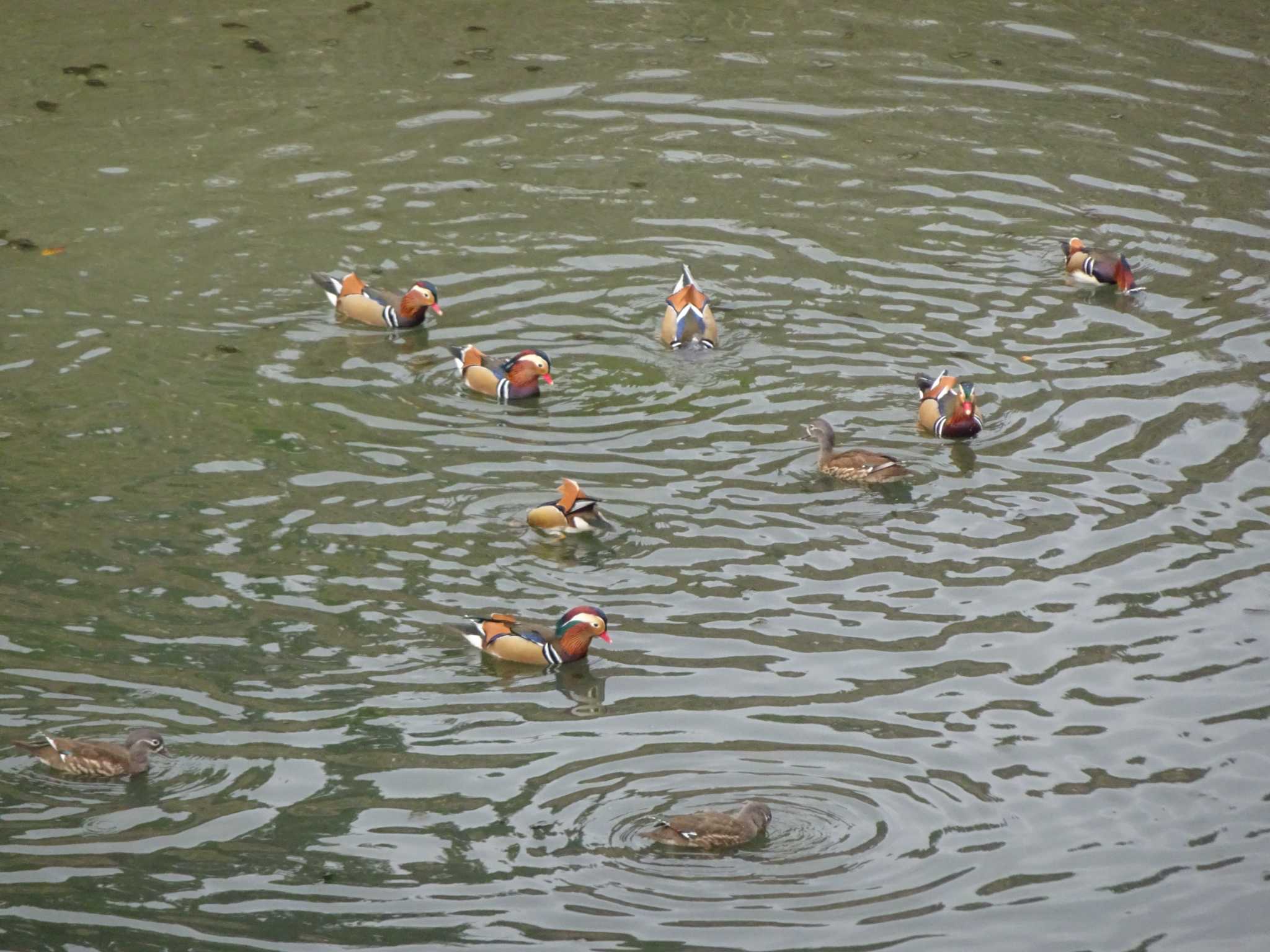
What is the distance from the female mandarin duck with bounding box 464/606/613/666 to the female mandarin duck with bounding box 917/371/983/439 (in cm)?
370

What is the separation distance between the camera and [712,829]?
8711 mm

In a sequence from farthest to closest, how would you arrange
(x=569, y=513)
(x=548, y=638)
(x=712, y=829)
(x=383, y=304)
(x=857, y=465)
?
(x=383, y=304)
(x=857, y=465)
(x=569, y=513)
(x=548, y=638)
(x=712, y=829)

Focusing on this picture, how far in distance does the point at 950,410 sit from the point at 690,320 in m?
2.45

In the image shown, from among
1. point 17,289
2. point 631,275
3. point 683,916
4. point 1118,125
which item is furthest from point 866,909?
point 1118,125

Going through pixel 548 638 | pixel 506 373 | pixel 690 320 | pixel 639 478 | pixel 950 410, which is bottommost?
pixel 548 638

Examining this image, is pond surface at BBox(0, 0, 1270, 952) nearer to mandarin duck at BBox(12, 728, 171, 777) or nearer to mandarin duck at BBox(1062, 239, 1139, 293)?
mandarin duck at BBox(12, 728, 171, 777)

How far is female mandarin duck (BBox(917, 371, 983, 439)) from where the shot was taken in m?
13.0

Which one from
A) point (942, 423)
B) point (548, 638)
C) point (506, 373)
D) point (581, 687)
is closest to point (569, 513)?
point (548, 638)

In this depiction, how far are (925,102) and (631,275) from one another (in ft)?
16.3

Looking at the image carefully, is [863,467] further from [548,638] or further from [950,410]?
[548,638]

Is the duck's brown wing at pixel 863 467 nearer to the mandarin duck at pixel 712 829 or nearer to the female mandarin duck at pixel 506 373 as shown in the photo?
the female mandarin duck at pixel 506 373

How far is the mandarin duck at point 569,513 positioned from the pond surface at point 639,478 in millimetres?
193

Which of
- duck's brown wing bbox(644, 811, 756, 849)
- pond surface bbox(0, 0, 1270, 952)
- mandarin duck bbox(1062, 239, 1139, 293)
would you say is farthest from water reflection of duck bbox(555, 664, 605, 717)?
mandarin duck bbox(1062, 239, 1139, 293)

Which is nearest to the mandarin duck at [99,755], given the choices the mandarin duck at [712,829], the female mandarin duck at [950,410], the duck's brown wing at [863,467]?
the mandarin duck at [712,829]
